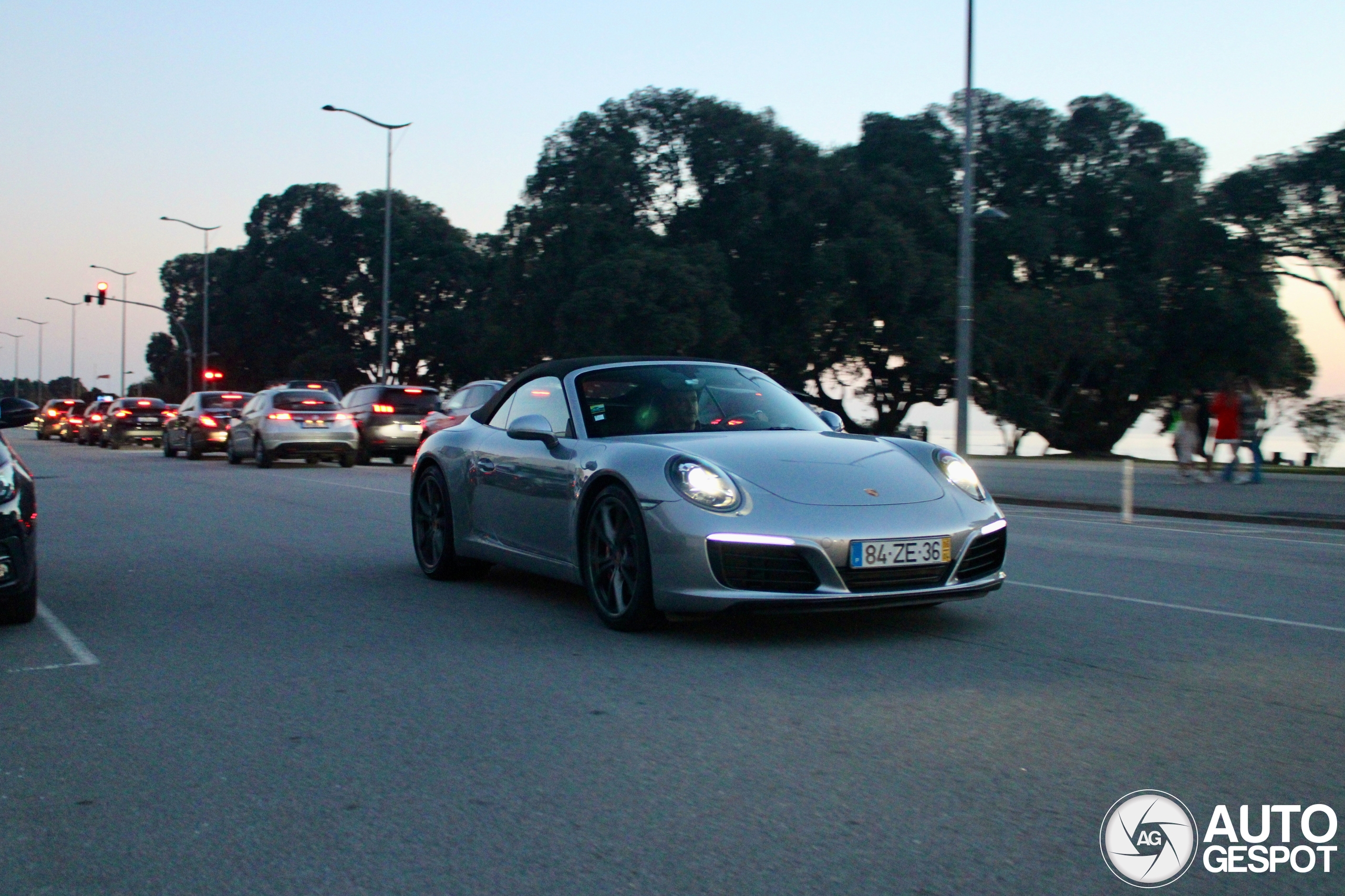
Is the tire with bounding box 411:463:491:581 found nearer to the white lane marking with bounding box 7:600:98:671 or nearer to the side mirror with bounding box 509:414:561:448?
the side mirror with bounding box 509:414:561:448

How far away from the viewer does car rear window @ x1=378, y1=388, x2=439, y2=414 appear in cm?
3041

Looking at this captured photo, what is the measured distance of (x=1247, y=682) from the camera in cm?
583

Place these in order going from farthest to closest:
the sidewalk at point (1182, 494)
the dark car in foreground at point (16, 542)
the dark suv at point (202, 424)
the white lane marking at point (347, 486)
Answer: the dark suv at point (202, 424) → the white lane marking at point (347, 486) → the sidewalk at point (1182, 494) → the dark car in foreground at point (16, 542)

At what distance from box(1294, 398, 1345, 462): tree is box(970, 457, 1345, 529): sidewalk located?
10222mm

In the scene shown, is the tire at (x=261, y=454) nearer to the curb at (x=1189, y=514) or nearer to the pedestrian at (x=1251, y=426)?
the curb at (x=1189, y=514)

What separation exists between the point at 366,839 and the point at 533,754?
37.3 inches

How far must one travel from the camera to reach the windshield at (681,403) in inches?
306

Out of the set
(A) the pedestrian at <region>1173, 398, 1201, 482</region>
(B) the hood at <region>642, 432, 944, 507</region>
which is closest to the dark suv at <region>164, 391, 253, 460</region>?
(A) the pedestrian at <region>1173, 398, 1201, 482</region>

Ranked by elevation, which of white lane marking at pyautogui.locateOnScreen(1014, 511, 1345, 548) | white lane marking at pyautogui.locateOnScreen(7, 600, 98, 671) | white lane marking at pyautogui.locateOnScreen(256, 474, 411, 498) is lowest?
white lane marking at pyautogui.locateOnScreen(7, 600, 98, 671)

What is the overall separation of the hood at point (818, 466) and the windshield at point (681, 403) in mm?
310

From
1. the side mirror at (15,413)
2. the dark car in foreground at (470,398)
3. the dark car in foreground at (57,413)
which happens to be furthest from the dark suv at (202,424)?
the dark car in foreground at (57,413)

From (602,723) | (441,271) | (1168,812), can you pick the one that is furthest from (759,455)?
(441,271)

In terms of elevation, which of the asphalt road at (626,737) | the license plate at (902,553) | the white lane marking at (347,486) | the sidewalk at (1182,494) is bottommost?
the asphalt road at (626,737)

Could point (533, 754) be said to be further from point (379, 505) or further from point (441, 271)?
point (441, 271)
